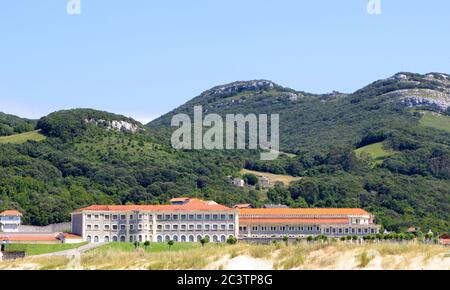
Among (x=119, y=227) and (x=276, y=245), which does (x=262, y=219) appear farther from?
(x=276, y=245)

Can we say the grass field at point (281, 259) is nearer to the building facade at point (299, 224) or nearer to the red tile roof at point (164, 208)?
the red tile roof at point (164, 208)

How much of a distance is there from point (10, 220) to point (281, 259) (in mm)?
97748

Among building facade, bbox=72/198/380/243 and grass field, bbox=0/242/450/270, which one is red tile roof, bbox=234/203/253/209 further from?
grass field, bbox=0/242/450/270

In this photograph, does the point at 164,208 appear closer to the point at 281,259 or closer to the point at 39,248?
the point at 39,248

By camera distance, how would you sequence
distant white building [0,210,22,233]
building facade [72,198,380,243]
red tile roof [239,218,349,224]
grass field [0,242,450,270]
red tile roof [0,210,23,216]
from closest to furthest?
1. grass field [0,242,450,270]
2. distant white building [0,210,22,233]
3. red tile roof [0,210,23,216]
4. building facade [72,198,380,243]
5. red tile roof [239,218,349,224]

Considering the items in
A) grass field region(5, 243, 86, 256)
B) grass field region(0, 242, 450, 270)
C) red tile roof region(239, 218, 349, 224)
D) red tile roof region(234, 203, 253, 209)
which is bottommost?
grass field region(5, 243, 86, 256)

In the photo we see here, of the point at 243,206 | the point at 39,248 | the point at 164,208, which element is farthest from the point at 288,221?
the point at 39,248

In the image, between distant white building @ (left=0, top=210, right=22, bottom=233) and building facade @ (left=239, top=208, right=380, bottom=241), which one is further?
building facade @ (left=239, top=208, right=380, bottom=241)

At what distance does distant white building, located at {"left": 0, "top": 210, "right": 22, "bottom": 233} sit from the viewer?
14827cm

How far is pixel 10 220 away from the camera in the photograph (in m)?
150

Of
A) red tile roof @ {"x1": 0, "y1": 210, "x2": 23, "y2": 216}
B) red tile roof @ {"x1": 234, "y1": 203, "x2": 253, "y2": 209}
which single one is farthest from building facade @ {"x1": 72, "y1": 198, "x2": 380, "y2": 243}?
red tile roof @ {"x1": 234, "y1": 203, "x2": 253, "y2": 209}

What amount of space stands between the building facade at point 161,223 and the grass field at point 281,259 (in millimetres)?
85942

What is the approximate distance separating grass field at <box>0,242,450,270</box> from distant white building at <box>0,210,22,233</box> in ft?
278
